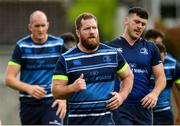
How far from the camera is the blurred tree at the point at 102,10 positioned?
58375 millimetres

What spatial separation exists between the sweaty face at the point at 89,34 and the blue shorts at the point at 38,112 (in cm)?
317

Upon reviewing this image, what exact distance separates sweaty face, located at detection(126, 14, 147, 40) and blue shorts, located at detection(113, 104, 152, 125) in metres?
0.96

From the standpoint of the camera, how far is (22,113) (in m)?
15.1

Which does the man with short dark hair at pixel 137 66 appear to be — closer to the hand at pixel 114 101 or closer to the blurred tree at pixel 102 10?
the hand at pixel 114 101

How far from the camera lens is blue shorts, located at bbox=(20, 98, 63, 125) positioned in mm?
14742

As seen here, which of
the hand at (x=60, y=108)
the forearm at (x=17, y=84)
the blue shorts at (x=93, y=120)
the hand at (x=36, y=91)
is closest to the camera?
the blue shorts at (x=93, y=120)

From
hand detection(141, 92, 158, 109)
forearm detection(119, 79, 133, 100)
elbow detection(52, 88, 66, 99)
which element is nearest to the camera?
elbow detection(52, 88, 66, 99)

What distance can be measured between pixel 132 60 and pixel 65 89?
6.30ft

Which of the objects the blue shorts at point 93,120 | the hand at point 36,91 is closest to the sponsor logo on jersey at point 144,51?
the blue shorts at point 93,120

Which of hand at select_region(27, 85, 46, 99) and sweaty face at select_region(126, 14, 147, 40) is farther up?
sweaty face at select_region(126, 14, 147, 40)

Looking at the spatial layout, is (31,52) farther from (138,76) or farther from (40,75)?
(138,76)

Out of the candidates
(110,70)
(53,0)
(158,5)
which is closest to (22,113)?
(110,70)

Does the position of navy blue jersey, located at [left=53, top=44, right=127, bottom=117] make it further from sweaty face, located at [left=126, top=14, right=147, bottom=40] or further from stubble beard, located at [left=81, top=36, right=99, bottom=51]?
sweaty face, located at [left=126, top=14, right=147, bottom=40]

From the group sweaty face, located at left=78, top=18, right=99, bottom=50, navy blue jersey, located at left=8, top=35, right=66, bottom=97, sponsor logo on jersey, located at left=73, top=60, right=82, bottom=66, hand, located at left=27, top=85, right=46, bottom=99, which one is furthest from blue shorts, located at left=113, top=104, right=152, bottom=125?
navy blue jersey, located at left=8, top=35, right=66, bottom=97
